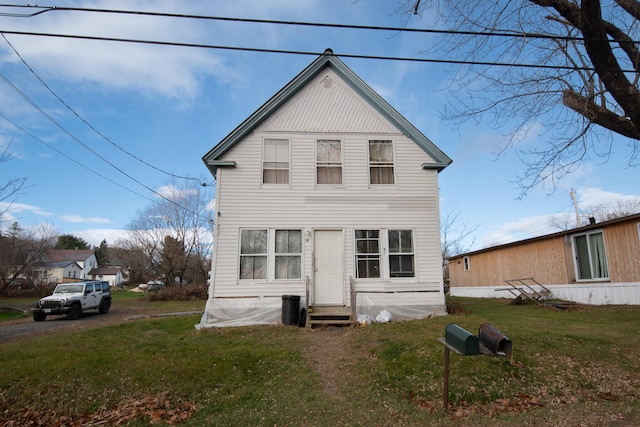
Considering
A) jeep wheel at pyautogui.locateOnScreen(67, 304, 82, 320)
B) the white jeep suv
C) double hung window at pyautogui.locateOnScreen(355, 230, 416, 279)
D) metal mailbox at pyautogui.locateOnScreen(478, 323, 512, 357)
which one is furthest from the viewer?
jeep wheel at pyautogui.locateOnScreen(67, 304, 82, 320)

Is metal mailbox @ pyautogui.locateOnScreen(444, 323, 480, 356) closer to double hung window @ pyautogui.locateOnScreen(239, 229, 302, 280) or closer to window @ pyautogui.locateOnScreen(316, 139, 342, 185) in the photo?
double hung window @ pyautogui.locateOnScreen(239, 229, 302, 280)

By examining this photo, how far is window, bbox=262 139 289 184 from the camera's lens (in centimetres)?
1266

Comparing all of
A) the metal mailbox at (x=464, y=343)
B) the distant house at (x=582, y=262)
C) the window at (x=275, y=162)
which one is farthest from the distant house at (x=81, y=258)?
the metal mailbox at (x=464, y=343)

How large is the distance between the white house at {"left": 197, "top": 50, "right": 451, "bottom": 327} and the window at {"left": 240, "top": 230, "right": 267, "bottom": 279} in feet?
0.11

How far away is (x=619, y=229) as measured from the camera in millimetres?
14305

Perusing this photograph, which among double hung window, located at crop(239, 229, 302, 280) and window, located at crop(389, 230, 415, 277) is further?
window, located at crop(389, 230, 415, 277)

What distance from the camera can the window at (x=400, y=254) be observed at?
488 inches

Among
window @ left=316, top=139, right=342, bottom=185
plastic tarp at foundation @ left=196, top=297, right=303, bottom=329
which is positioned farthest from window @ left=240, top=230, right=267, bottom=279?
window @ left=316, top=139, right=342, bottom=185

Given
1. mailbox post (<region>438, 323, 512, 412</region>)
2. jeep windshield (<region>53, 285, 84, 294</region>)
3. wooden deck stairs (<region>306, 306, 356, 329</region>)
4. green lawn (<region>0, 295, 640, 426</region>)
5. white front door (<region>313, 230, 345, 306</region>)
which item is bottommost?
green lawn (<region>0, 295, 640, 426</region>)

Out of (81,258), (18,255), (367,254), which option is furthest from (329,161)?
(81,258)

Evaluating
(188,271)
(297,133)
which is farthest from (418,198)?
(188,271)

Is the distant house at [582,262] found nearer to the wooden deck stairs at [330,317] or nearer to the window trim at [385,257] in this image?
the window trim at [385,257]

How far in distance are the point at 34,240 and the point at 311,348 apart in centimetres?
4815

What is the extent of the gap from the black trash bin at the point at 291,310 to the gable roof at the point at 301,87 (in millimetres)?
4774
